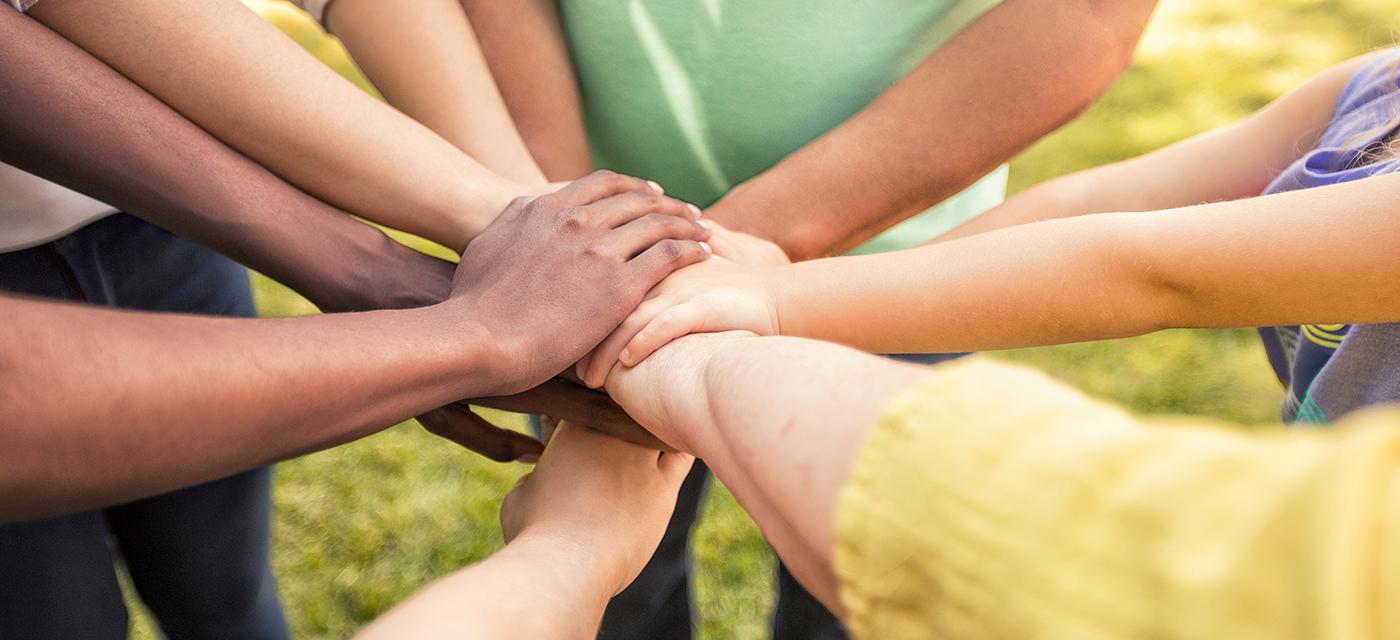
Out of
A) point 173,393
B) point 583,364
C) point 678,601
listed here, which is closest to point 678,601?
point 678,601

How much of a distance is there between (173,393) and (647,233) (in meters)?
0.50

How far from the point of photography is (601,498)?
0.99 metres

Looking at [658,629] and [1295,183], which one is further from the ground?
[1295,183]

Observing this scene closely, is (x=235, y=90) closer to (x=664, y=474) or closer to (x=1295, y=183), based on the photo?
(x=664, y=474)

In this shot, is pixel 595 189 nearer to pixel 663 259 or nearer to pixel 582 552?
pixel 663 259

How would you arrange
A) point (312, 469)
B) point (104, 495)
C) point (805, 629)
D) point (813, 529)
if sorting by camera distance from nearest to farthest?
point (813, 529) < point (104, 495) < point (805, 629) < point (312, 469)

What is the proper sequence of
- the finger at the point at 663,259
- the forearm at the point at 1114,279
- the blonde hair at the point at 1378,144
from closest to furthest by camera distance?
the forearm at the point at 1114,279 < the blonde hair at the point at 1378,144 < the finger at the point at 663,259

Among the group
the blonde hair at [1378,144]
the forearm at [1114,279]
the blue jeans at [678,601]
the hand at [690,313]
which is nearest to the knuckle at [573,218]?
the hand at [690,313]

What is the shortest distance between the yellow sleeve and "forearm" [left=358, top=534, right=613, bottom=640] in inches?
12.3

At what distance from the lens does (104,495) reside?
671 mm

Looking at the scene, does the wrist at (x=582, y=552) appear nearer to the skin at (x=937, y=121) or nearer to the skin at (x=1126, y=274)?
the skin at (x=1126, y=274)

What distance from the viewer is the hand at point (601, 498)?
0.92m

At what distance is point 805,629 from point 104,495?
0.97m

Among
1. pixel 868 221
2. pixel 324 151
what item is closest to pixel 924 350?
pixel 868 221
